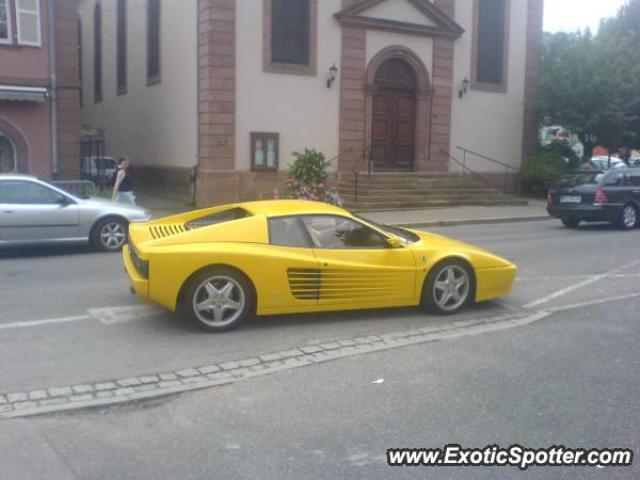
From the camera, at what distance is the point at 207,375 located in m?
5.82

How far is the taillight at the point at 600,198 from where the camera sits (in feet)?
55.8

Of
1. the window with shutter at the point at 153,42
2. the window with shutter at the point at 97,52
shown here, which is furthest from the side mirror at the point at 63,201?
the window with shutter at the point at 97,52

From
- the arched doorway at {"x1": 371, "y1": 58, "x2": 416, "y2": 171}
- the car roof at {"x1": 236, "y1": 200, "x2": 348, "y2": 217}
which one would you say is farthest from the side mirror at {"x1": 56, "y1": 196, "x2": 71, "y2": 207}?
the arched doorway at {"x1": 371, "y1": 58, "x2": 416, "y2": 171}

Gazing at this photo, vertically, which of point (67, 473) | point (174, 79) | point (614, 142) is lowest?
point (67, 473)

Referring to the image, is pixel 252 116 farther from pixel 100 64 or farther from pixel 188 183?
pixel 100 64

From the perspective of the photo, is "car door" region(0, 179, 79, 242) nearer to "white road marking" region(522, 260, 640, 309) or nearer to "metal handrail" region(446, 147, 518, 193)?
"white road marking" region(522, 260, 640, 309)

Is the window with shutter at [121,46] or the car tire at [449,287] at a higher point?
the window with shutter at [121,46]

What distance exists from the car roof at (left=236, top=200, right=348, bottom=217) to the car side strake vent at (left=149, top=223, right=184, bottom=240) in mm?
699

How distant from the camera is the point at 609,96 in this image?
2516cm

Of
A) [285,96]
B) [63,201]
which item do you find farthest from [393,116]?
[63,201]

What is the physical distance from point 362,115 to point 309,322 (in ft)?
54.2

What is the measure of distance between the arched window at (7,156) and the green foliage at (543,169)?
17.0 meters

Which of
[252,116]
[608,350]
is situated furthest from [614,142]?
[608,350]

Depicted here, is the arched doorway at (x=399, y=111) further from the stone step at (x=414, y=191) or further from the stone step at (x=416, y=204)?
the stone step at (x=416, y=204)
